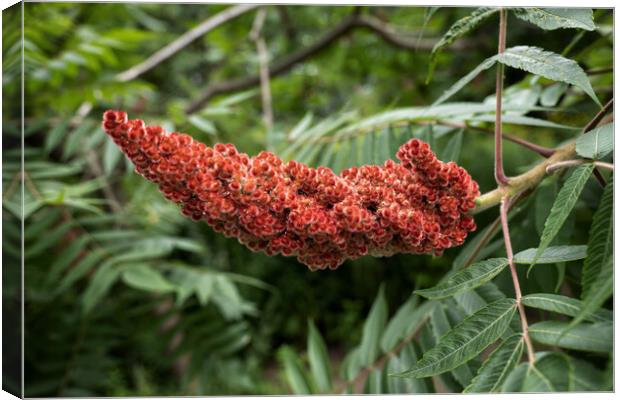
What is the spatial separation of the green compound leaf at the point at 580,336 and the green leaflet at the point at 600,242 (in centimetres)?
4

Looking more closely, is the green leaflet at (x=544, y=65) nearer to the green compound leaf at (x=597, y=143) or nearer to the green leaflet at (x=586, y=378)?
the green compound leaf at (x=597, y=143)

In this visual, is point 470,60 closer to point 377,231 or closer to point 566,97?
point 566,97

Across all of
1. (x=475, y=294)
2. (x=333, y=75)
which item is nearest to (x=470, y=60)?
(x=333, y=75)

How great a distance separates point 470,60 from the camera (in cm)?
287

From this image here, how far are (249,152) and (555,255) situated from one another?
1.90m

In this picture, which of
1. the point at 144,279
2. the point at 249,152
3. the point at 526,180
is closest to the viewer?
the point at 526,180

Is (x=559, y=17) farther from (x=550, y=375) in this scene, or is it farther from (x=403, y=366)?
(x=403, y=366)

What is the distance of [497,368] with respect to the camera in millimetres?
782

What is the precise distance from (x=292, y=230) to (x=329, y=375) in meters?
0.88

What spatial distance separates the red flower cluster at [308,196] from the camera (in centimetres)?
87

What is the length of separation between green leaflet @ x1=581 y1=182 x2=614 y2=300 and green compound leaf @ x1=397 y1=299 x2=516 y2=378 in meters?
0.11

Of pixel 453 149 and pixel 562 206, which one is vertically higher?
pixel 453 149

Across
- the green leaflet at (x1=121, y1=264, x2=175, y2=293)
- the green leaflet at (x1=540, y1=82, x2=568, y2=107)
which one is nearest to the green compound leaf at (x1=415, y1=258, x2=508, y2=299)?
the green leaflet at (x1=540, y1=82, x2=568, y2=107)

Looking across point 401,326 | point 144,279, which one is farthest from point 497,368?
point 144,279
